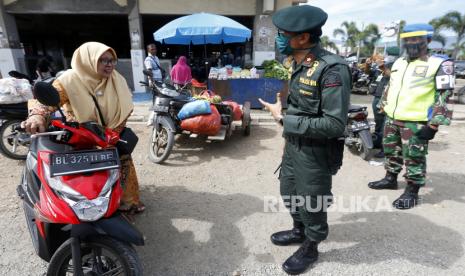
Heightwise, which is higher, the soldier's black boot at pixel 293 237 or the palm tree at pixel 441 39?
the palm tree at pixel 441 39

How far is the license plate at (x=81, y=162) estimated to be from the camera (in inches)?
66.9

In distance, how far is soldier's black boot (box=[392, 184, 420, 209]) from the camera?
10.3 ft

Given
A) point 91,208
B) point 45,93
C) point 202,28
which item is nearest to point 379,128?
point 202,28

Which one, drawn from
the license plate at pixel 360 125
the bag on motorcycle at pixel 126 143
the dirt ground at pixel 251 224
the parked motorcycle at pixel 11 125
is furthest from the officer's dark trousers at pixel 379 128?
the parked motorcycle at pixel 11 125

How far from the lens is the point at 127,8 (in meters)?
10.1

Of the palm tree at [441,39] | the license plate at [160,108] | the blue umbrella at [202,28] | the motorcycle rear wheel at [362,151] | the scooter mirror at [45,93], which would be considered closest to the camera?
the scooter mirror at [45,93]

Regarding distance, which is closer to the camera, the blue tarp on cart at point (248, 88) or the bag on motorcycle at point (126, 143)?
the bag on motorcycle at point (126, 143)

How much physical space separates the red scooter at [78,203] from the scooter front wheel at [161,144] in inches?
89.0

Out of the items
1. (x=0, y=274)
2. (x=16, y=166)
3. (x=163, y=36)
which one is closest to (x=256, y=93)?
(x=163, y=36)

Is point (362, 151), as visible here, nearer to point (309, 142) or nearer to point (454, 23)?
point (309, 142)

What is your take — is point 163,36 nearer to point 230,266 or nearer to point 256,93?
point 256,93

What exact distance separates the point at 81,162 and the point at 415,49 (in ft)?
10.6

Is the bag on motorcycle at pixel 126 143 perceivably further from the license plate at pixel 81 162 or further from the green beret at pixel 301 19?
the green beret at pixel 301 19

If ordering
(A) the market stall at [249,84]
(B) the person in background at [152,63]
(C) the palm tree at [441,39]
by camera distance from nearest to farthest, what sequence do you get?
(B) the person in background at [152,63], (A) the market stall at [249,84], (C) the palm tree at [441,39]
